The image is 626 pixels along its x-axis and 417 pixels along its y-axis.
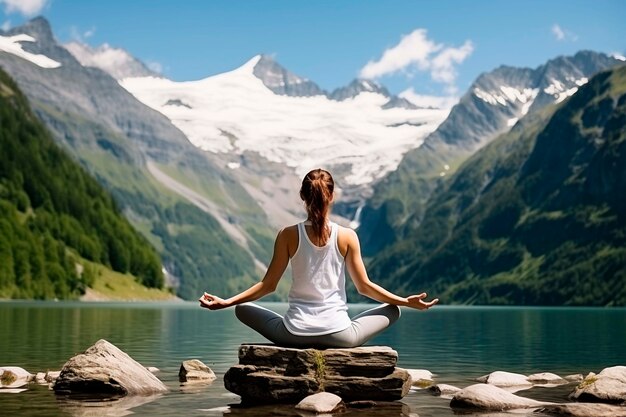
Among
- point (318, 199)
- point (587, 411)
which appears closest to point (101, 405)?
point (318, 199)

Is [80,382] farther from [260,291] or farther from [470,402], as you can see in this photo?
[470,402]

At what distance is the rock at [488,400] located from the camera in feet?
77.8

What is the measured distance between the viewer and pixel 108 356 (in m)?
26.2

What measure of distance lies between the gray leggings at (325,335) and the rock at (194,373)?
34.0 ft

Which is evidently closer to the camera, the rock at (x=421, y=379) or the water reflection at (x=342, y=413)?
the water reflection at (x=342, y=413)

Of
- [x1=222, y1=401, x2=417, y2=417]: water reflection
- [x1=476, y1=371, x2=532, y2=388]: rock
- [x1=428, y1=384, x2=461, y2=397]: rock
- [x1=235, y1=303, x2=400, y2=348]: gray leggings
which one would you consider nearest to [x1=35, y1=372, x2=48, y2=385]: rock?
[x1=222, y1=401, x2=417, y2=417]: water reflection

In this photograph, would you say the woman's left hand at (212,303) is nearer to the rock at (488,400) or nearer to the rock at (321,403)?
the rock at (321,403)

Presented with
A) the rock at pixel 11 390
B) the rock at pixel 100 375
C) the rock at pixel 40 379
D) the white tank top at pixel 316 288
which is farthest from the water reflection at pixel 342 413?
the rock at pixel 40 379

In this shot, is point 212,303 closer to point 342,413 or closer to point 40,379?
point 342,413

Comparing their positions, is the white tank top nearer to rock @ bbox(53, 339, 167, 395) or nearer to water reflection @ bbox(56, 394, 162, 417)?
water reflection @ bbox(56, 394, 162, 417)

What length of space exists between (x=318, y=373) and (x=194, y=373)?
1234cm

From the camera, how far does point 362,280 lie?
2280 cm

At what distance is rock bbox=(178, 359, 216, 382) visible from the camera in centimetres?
3334

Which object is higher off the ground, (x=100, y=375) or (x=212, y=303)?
(x=212, y=303)
